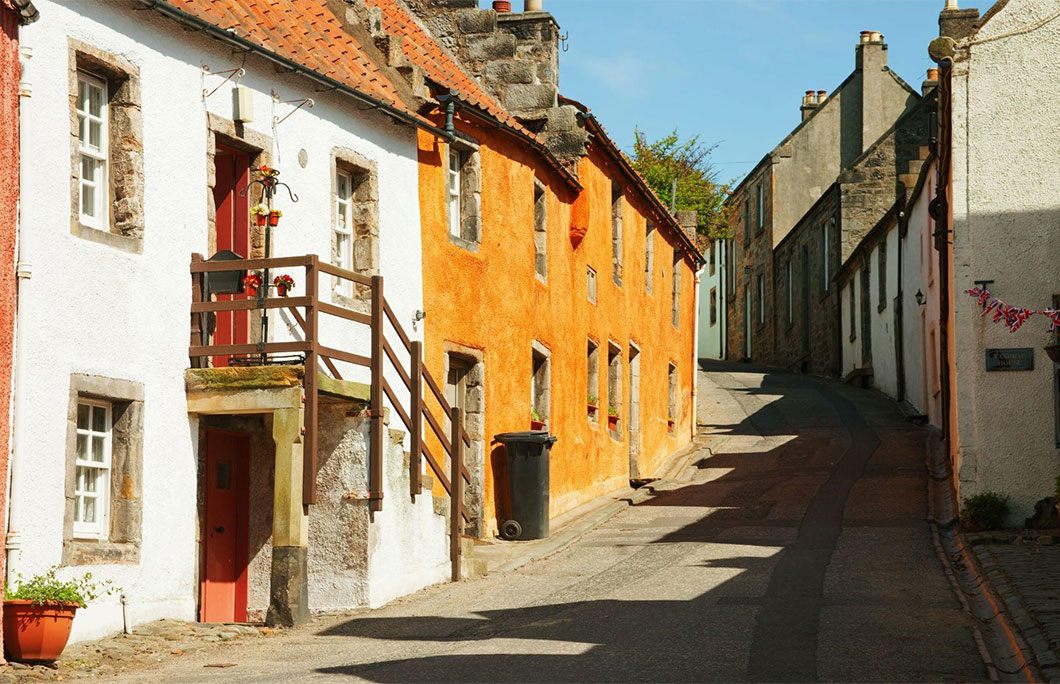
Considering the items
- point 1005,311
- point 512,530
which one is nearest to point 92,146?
point 512,530

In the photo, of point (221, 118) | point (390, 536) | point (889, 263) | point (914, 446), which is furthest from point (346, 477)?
point (889, 263)

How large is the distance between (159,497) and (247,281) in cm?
217

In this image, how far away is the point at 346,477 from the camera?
15.2m

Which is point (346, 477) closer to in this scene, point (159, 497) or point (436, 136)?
point (159, 497)

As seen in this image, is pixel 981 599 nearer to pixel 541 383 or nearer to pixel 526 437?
pixel 526 437

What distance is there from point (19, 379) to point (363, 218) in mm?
6127

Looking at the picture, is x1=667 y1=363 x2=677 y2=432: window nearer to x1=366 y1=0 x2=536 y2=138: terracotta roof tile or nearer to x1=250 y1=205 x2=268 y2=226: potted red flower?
x1=366 y1=0 x2=536 y2=138: terracotta roof tile

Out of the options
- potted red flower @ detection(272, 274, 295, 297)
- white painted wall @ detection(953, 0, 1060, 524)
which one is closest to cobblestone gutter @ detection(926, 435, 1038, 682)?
white painted wall @ detection(953, 0, 1060, 524)

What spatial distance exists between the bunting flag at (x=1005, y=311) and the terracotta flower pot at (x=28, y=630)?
33.6 ft

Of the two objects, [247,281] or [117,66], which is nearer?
[117,66]

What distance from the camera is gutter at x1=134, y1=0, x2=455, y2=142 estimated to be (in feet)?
45.1

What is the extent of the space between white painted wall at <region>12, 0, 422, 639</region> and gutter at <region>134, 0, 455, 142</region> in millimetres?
155

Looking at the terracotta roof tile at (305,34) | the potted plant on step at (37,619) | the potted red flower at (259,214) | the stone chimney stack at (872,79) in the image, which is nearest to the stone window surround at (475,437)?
the terracotta roof tile at (305,34)

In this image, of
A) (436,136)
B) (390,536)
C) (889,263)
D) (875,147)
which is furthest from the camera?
(875,147)
